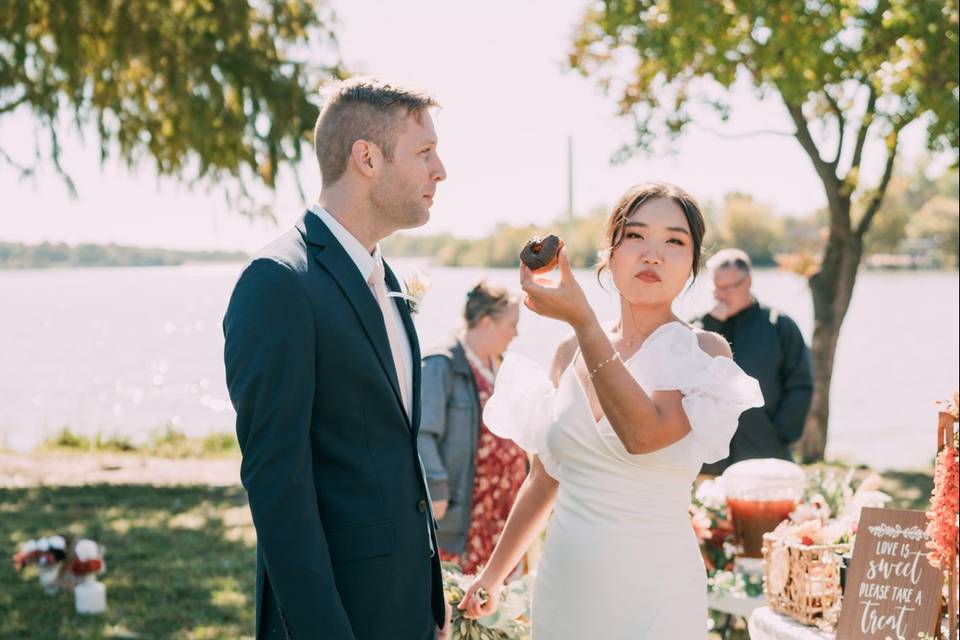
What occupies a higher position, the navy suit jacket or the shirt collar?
the shirt collar

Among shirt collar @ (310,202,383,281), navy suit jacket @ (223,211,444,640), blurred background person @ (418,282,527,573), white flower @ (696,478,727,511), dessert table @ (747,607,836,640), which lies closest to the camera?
navy suit jacket @ (223,211,444,640)

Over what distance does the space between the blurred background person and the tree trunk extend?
27.3 ft

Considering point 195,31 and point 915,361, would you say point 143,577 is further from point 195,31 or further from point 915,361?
point 915,361

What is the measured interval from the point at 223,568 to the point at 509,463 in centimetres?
311

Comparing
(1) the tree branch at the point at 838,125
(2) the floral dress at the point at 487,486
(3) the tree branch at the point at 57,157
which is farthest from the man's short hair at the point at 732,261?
(1) the tree branch at the point at 838,125

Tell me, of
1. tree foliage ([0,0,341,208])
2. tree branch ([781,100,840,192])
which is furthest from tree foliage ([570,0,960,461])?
tree foliage ([0,0,341,208])

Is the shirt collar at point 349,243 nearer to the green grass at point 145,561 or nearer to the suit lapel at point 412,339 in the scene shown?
the suit lapel at point 412,339

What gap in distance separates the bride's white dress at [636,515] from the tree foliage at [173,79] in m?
7.69

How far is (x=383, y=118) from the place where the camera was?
232 centimetres

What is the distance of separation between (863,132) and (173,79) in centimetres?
804

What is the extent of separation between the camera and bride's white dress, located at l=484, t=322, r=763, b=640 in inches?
95.0

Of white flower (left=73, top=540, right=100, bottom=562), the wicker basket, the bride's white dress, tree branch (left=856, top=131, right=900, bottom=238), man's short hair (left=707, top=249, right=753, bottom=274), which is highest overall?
tree branch (left=856, top=131, right=900, bottom=238)

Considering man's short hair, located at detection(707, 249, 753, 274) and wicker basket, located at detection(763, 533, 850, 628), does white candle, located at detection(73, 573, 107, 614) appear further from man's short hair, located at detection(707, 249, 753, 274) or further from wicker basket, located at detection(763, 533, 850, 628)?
wicker basket, located at detection(763, 533, 850, 628)

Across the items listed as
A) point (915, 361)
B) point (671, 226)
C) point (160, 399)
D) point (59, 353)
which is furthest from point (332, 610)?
point (59, 353)
